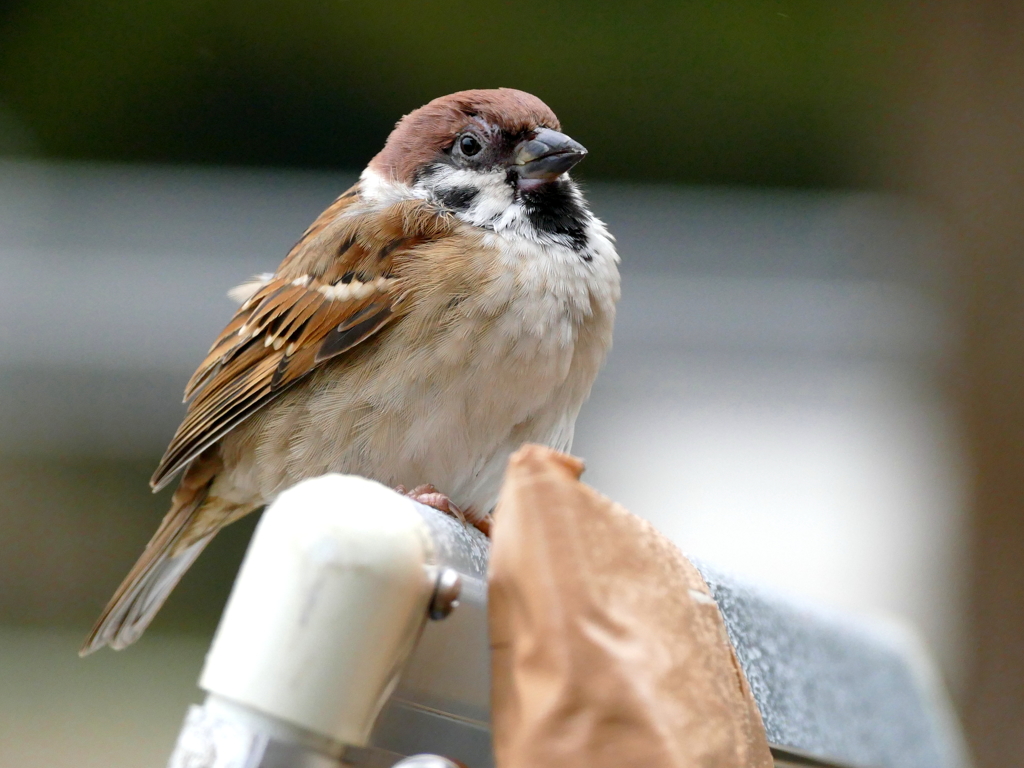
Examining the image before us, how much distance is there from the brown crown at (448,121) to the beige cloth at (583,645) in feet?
1.99

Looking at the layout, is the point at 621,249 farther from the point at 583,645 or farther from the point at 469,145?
the point at 583,645

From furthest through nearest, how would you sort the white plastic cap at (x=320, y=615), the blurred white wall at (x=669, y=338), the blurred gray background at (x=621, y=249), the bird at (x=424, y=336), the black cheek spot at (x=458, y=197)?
1. the blurred white wall at (x=669, y=338)
2. the blurred gray background at (x=621, y=249)
3. the black cheek spot at (x=458, y=197)
4. the bird at (x=424, y=336)
5. the white plastic cap at (x=320, y=615)

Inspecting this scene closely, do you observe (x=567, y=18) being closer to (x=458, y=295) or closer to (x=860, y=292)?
(x=860, y=292)

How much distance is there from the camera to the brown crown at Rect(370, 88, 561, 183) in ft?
3.03

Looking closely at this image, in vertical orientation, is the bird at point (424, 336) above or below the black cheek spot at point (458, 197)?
below

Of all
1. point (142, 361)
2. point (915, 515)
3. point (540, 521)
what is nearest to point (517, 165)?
point (540, 521)

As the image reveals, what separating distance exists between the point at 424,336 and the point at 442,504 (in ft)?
0.52

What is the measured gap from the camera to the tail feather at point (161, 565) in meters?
1.00

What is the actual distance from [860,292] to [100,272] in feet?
6.53

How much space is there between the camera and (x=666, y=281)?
291cm

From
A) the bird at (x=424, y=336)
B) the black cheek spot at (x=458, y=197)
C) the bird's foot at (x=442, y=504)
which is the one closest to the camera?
the bird's foot at (x=442, y=504)

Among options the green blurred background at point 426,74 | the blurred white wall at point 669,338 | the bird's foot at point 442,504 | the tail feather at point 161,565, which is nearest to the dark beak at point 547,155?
the bird's foot at point 442,504

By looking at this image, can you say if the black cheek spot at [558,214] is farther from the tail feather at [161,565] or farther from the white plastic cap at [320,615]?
the white plastic cap at [320,615]

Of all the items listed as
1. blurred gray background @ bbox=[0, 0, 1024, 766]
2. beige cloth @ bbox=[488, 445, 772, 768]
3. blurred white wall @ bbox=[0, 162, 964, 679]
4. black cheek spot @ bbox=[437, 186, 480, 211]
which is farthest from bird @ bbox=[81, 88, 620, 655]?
blurred white wall @ bbox=[0, 162, 964, 679]
